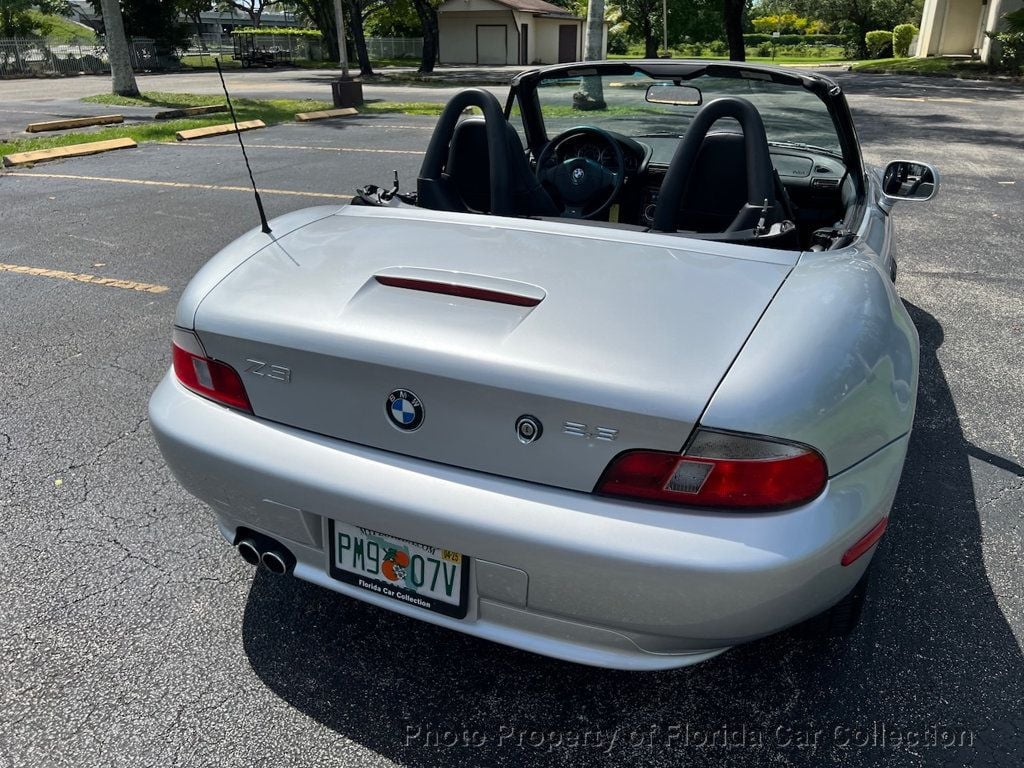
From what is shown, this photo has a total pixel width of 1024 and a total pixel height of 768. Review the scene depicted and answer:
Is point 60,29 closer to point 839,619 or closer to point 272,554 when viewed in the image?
point 272,554

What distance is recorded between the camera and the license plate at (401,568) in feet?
5.92

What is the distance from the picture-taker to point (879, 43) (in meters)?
40.1

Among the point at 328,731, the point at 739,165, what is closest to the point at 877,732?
the point at 328,731

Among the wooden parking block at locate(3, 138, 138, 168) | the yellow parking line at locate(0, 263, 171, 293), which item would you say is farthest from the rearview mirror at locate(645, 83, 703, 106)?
the wooden parking block at locate(3, 138, 138, 168)

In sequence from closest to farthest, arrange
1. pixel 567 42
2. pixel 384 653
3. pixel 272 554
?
pixel 272 554 → pixel 384 653 → pixel 567 42

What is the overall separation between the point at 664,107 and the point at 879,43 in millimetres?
44071

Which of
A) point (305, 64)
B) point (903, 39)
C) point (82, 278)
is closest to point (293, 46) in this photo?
point (305, 64)

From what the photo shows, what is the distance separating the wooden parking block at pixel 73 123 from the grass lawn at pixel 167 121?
0.62 meters

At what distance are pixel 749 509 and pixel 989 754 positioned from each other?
3.09 ft

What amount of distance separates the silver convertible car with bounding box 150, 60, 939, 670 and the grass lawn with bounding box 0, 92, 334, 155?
11.4 meters

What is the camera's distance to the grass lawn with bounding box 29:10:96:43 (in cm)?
3776

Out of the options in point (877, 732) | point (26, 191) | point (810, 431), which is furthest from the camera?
point (26, 191)

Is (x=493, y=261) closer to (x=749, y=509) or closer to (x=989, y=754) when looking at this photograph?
(x=749, y=509)

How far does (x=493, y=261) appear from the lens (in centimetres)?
206
